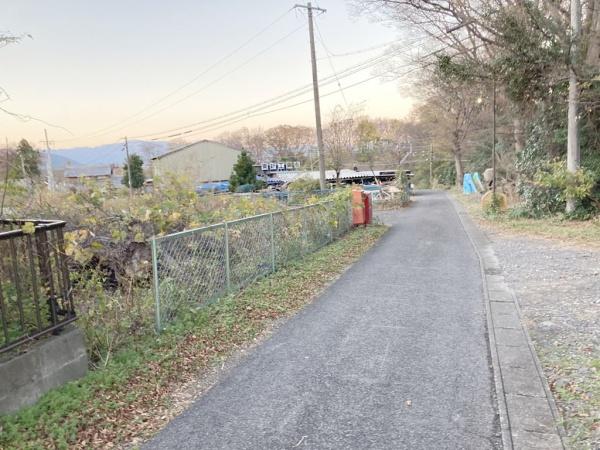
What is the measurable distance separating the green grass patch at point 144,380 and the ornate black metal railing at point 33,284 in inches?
19.2

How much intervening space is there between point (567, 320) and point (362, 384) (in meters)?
2.75

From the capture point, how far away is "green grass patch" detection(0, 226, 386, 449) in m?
2.53

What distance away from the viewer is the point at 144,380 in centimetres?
326

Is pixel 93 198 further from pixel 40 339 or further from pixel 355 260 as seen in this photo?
pixel 355 260

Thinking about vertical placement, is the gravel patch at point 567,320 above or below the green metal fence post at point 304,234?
below

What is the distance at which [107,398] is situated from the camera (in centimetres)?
295

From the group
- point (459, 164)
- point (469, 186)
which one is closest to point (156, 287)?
point (469, 186)

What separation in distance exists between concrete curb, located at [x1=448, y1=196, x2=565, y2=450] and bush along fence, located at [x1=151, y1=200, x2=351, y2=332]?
3233 millimetres

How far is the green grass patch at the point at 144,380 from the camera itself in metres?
2.53

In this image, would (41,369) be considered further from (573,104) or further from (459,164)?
(459,164)

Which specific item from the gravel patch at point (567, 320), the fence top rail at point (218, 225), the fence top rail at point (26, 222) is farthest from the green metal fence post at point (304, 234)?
the fence top rail at point (26, 222)

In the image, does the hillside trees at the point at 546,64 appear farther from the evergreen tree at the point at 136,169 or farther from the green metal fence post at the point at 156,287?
the evergreen tree at the point at 136,169

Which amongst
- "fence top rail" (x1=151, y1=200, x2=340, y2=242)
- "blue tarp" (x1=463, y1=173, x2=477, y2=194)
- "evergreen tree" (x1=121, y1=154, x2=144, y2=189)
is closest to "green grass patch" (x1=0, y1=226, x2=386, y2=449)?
"fence top rail" (x1=151, y1=200, x2=340, y2=242)

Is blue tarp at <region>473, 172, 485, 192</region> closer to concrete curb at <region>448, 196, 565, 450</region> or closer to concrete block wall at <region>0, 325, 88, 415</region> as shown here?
concrete curb at <region>448, 196, 565, 450</region>
